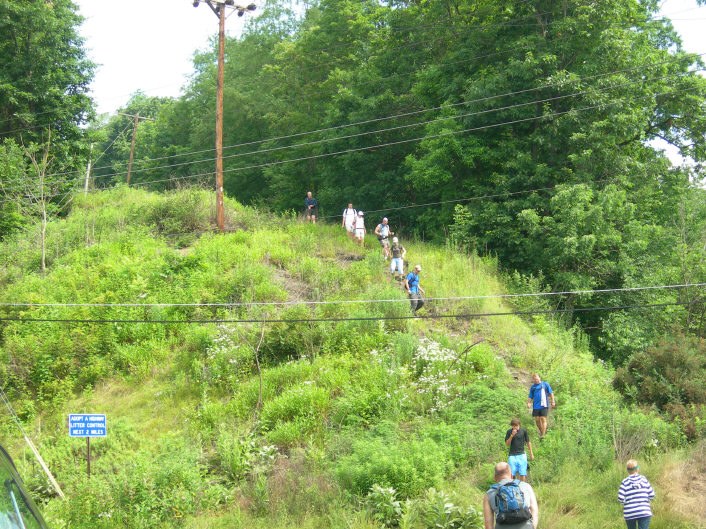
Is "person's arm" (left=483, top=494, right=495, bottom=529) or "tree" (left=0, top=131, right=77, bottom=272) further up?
"tree" (left=0, top=131, right=77, bottom=272)

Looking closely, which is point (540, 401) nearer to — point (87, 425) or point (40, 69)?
point (87, 425)

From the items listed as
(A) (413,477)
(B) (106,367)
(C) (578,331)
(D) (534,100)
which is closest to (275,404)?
(A) (413,477)

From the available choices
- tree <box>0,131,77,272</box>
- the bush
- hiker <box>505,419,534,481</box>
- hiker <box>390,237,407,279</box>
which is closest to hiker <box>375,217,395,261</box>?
hiker <box>390,237,407,279</box>

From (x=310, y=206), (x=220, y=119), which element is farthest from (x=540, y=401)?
(x=220, y=119)

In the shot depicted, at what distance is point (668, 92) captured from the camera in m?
28.9

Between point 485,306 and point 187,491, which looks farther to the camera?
point 485,306

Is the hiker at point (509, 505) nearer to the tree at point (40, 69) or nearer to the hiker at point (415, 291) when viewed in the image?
the hiker at point (415, 291)

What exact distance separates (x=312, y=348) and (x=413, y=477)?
6624 millimetres

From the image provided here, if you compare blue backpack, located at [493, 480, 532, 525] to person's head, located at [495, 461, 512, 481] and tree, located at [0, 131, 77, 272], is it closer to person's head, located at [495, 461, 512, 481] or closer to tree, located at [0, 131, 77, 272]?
person's head, located at [495, 461, 512, 481]

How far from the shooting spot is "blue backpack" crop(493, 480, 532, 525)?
670 centimetres

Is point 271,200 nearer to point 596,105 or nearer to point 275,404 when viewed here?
point 596,105

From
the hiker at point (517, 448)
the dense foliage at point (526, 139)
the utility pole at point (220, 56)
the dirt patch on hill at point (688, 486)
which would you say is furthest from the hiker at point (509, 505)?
the utility pole at point (220, 56)

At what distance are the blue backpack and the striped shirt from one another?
3.97 metres

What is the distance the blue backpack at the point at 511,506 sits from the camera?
6699 millimetres
